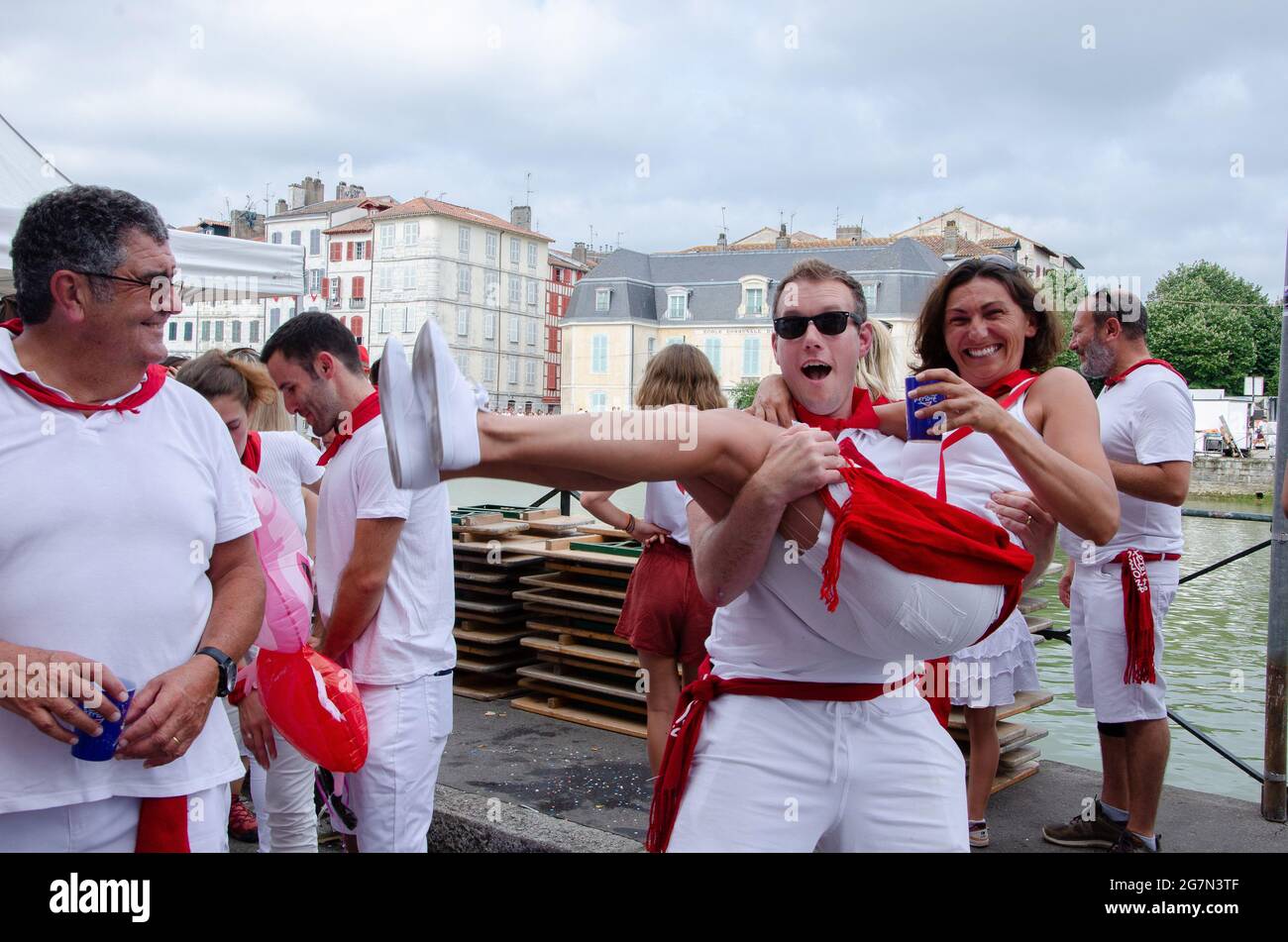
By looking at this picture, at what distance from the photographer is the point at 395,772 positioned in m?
3.39

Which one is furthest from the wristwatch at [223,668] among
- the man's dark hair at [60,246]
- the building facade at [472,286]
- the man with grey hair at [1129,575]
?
the building facade at [472,286]

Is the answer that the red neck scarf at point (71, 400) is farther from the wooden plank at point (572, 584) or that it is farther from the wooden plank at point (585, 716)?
the wooden plank at point (585, 716)

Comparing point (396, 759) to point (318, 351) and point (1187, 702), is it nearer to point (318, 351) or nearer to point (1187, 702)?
point (318, 351)

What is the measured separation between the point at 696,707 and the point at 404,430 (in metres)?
1.06

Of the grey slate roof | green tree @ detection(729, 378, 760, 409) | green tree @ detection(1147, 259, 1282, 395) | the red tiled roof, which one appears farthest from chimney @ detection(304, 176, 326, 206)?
green tree @ detection(1147, 259, 1282, 395)

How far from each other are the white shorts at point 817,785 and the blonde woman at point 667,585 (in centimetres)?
269

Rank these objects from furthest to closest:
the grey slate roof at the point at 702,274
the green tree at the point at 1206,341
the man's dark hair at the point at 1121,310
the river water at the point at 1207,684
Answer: the grey slate roof at the point at 702,274 < the green tree at the point at 1206,341 < the river water at the point at 1207,684 < the man's dark hair at the point at 1121,310

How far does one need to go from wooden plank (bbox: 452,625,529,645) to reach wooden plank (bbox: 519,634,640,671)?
7.1 inches

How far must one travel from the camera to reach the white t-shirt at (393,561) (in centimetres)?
Result: 340

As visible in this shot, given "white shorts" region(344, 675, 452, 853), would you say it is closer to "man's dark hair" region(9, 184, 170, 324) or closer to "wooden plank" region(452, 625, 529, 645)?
"man's dark hair" region(9, 184, 170, 324)

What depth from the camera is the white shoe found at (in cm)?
194

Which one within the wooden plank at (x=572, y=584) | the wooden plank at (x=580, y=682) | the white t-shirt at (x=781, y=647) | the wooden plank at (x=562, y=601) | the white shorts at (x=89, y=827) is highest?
the white t-shirt at (x=781, y=647)

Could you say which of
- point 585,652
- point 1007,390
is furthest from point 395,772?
point 585,652
